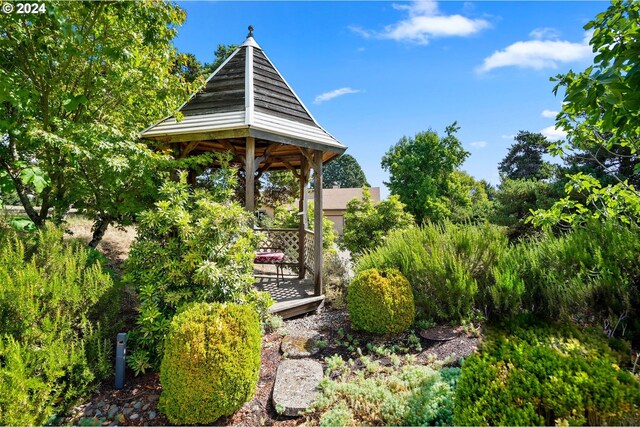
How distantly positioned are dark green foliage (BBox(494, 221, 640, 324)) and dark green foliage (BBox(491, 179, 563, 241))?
12.5 metres

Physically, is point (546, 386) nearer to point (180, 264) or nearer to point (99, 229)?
point (180, 264)

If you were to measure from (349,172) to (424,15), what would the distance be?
193 ft

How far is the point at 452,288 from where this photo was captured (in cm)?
464

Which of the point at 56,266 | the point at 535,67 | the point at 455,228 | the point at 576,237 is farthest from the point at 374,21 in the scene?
the point at 56,266

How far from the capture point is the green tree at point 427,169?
2205cm

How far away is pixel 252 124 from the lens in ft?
16.4

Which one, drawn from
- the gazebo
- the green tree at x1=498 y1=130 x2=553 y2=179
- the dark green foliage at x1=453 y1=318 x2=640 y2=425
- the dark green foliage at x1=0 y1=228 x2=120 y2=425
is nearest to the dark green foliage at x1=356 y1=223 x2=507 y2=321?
the gazebo

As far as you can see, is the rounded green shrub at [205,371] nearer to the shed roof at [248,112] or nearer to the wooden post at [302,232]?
the shed roof at [248,112]

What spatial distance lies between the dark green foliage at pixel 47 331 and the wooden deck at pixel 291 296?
8.16 feet

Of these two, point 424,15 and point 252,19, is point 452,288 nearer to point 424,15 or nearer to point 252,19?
point 424,15

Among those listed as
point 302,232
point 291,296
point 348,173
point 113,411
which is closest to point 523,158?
point 348,173

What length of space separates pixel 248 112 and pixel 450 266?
13.9ft

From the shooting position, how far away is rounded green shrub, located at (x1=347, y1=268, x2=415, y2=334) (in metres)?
4.53

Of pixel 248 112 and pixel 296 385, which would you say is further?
pixel 248 112
